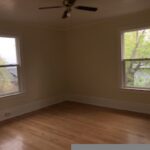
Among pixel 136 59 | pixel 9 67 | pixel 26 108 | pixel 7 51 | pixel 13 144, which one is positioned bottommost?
pixel 13 144

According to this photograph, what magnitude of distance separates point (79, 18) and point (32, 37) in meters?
1.36

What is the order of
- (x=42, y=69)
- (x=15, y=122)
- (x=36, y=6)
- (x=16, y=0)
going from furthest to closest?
(x=42, y=69), (x=15, y=122), (x=36, y=6), (x=16, y=0)

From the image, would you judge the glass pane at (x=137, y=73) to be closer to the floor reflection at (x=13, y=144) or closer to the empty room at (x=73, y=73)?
the empty room at (x=73, y=73)

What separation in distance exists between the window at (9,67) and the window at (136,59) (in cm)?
275

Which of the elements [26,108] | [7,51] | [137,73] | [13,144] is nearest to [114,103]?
Answer: [137,73]

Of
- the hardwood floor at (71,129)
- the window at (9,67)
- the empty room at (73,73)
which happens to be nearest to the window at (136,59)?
the empty room at (73,73)

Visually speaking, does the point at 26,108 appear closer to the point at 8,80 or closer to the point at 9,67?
the point at 8,80

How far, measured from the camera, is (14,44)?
4.39m

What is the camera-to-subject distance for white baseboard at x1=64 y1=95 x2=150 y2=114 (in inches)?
167

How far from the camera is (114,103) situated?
15.4 feet

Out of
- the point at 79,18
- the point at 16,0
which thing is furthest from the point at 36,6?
the point at 79,18

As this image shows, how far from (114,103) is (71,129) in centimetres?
172

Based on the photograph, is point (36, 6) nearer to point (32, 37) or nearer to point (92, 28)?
point (32, 37)

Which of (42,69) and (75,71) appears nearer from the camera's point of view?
(42,69)
